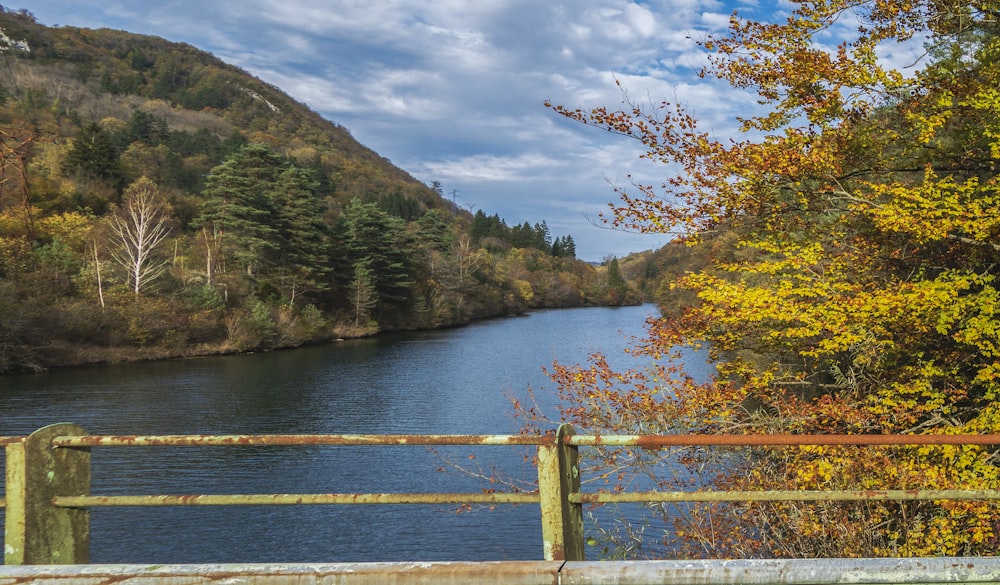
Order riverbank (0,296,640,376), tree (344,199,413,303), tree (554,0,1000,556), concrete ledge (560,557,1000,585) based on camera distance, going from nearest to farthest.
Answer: concrete ledge (560,557,1000,585)
tree (554,0,1000,556)
riverbank (0,296,640,376)
tree (344,199,413,303)

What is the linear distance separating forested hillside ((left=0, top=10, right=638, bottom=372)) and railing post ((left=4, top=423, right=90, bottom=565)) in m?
1.01

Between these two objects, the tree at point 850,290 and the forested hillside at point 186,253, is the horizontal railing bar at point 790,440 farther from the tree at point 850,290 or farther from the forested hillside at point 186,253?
the tree at point 850,290

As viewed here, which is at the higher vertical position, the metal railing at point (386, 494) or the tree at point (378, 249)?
the tree at point (378, 249)

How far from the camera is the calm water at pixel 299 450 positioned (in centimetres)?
1355

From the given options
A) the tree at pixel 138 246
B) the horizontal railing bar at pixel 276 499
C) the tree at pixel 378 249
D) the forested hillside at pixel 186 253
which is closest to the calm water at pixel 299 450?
the forested hillside at pixel 186 253

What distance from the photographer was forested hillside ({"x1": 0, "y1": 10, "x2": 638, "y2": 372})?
1394 inches

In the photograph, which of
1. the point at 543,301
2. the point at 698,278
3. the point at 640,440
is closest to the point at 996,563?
the point at 640,440

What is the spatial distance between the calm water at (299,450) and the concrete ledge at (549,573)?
18.9ft

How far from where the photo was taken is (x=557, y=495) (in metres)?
2.92

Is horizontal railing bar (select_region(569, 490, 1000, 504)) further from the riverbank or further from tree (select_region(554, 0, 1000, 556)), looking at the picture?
the riverbank

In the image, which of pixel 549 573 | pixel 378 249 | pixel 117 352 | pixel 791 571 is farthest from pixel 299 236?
pixel 791 571

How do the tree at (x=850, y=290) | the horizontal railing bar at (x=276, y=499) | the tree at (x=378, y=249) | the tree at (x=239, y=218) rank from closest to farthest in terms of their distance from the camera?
the horizontal railing bar at (x=276, y=499) < the tree at (x=850, y=290) < the tree at (x=239, y=218) < the tree at (x=378, y=249)

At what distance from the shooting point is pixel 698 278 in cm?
1132

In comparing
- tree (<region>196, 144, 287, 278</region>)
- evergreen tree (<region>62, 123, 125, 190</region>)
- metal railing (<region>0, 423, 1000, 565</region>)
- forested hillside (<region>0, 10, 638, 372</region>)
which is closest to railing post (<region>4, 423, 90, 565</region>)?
metal railing (<region>0, 423, 1000, 565</region>)
